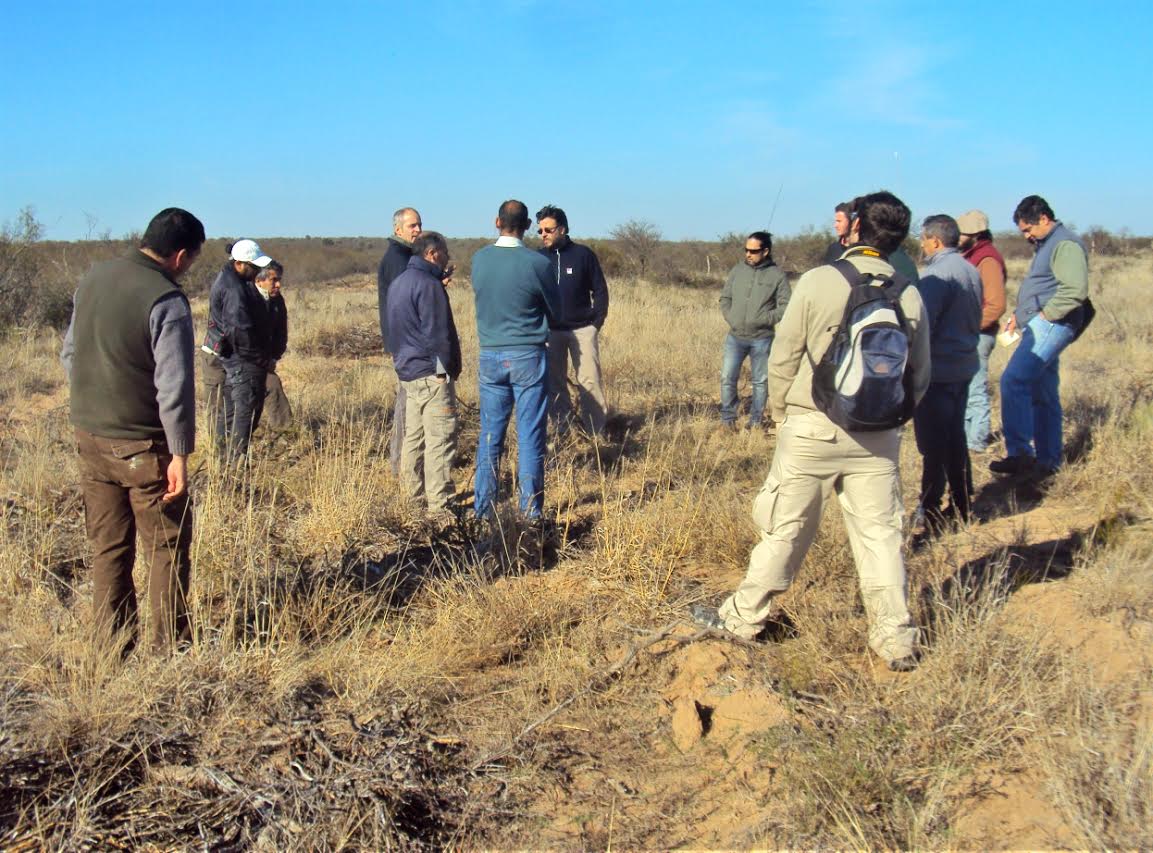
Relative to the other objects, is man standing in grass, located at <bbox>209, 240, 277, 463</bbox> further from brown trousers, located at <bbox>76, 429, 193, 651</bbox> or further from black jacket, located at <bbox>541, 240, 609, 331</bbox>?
brown trousers, located at <bbox>76, 429, 193, 651</bbox>

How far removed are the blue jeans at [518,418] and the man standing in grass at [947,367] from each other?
2.12 metres

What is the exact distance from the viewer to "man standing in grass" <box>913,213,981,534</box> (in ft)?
16.4

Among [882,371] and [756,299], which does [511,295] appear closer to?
[882,371]

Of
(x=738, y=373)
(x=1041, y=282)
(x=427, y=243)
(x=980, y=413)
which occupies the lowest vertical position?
(x=980, y=413)

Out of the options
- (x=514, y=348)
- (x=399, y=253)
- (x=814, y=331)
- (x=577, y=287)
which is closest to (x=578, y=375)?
(x=577, y=287)

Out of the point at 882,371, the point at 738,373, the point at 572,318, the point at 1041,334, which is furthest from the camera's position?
the point at 738,373

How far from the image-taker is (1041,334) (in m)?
6.10

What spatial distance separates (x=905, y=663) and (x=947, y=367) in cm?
210

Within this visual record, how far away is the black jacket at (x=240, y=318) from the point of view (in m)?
6.49

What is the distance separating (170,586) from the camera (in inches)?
140

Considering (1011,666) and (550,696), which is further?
(550,696)

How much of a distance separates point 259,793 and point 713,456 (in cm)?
493

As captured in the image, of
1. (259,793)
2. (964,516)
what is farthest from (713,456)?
(259,793)

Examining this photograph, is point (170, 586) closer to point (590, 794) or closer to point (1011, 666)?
point (590, 794)
